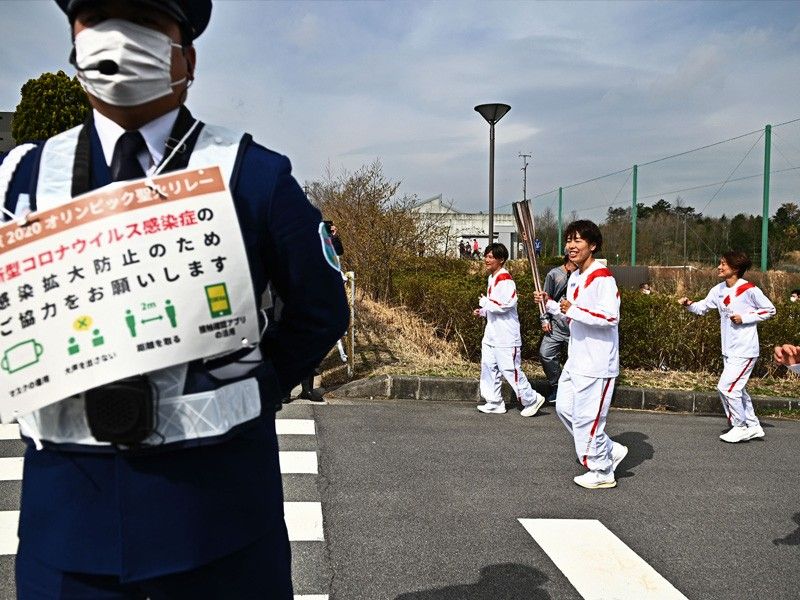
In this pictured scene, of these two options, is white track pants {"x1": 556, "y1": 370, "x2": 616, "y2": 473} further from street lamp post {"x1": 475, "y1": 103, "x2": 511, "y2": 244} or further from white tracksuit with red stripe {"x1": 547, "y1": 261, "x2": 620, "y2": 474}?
street lamp post {"x1": 475, "y1": 103, "x2": 511, "y2": 244}

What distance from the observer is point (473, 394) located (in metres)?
8.80

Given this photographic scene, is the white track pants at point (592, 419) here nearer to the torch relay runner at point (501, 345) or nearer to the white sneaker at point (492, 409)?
the torch relay runner at point (501, 345)

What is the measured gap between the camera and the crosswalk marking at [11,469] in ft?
17.5

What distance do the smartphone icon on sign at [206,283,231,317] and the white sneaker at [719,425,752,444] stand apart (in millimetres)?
6665

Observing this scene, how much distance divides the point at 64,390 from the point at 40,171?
49 cm

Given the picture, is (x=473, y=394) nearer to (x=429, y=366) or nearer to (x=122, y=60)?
(x=429, y=366)

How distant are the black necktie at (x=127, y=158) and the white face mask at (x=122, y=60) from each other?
8cm

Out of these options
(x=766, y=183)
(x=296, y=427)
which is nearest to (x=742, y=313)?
(x=296, y=427)

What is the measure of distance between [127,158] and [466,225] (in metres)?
36.2

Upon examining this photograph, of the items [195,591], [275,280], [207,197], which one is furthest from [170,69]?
[195,591]

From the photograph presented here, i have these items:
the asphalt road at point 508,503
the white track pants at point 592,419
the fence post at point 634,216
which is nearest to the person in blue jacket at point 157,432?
the asphalt road at point 508,503

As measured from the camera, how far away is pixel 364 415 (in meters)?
7.63

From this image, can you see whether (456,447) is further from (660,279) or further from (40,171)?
(660,279)

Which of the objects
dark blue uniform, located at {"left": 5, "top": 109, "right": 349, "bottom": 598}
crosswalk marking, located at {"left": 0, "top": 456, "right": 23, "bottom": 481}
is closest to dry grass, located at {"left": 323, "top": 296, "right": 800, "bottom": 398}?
crosswalk marking, located at {"left": 0, "top": 456, "right": 23, "bottom": 481}
